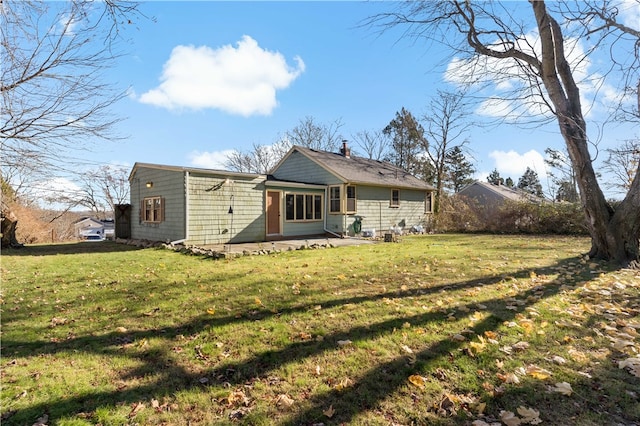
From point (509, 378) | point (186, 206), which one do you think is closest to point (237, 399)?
point (509, 378)

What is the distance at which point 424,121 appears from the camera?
2811cm

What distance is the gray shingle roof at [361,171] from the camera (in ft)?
55.9

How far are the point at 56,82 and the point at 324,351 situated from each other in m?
5.66

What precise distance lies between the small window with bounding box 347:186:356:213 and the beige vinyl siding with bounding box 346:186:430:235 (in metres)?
0.35

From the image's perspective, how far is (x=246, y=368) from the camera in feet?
9.91

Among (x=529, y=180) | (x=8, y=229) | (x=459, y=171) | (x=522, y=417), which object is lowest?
(x=522, y=417)

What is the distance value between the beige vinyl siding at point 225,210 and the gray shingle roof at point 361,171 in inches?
181

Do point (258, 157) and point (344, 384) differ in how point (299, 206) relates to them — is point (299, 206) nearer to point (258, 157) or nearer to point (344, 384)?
point (344, 384)

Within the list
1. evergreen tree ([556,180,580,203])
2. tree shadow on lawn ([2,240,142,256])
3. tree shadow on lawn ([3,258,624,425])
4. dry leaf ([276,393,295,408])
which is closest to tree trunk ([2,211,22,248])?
tree shadow on lawn ([2,240,142,256])

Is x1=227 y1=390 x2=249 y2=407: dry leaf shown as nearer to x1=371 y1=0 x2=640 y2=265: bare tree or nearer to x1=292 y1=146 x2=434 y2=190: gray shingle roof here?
x1=371 y1=0 x2=640 y2=265: bare tree

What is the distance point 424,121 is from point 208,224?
22.1 meters

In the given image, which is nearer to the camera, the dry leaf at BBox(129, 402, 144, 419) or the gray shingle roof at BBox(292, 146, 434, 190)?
the dry leaf at BBox(129, 402, 144, 419)

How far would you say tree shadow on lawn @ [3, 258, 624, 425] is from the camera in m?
2.43

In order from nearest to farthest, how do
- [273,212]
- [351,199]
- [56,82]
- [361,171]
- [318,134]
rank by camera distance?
[56,82], [273,212], [351,199], [361,171], [318,134]
